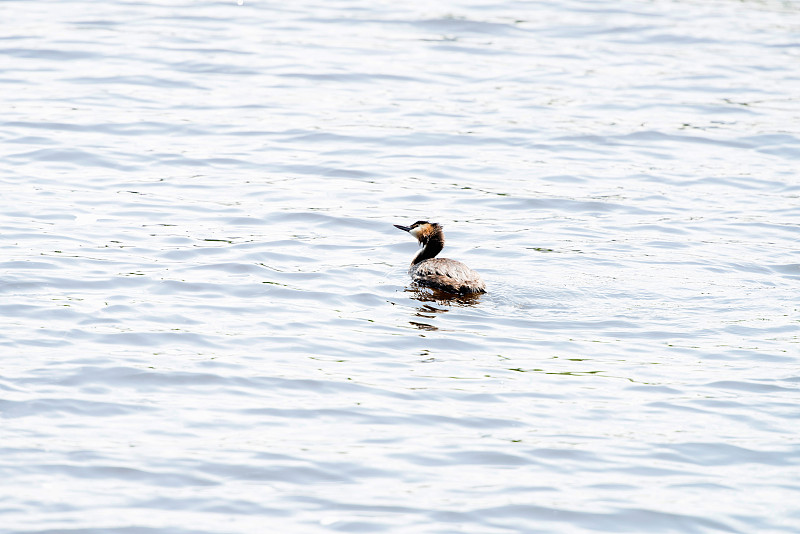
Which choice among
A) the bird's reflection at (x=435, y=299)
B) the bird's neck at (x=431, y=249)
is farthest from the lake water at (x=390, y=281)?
the bird's neck at (x=431, y=249)

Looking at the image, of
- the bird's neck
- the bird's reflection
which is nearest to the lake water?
the bird's reflection

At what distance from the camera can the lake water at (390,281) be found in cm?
686

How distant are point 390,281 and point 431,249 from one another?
2.37 ft

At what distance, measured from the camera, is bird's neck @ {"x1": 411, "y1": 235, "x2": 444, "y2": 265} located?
38.1ft

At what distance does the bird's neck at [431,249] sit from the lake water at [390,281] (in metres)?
0.44

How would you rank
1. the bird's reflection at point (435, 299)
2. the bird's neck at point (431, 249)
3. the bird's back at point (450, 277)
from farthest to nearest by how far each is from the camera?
the bird's neck at point (431, 249)
the bird's back at point (450, 277)
the bird's reflection at point (435, 299)

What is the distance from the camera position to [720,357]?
9.13 meters

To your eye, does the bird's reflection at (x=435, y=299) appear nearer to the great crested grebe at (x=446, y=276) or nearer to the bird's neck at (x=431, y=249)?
the great crested grebe at (x=446, y=276)

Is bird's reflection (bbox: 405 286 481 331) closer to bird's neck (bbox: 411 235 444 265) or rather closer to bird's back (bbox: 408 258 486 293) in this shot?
bird's back (bbox: 408 258 486 293)

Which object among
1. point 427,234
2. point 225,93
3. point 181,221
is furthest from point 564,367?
point 225,93

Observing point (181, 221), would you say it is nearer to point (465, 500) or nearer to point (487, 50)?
point (465, 500)

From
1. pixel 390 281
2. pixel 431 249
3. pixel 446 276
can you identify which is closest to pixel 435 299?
pixel 446 276

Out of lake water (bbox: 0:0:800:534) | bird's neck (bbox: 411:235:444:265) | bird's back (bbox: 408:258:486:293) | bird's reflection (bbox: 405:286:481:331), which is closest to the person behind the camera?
lake water (bbox: 0:0:800:534)

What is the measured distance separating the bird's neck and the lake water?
44cm
